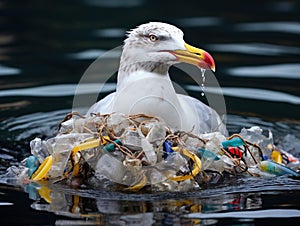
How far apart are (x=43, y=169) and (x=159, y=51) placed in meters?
1.02

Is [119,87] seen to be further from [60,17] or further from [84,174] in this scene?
[60,17]

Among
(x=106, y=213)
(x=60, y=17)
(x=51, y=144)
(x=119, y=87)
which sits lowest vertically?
(x=106, y=213)

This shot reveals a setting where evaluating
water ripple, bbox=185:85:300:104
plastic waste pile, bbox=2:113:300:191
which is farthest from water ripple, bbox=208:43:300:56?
plastic waste pile, bbox=2:113:300:191

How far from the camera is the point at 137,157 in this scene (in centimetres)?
484

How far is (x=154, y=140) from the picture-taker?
493cm

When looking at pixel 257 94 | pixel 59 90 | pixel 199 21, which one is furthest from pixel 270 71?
pixel 199 21

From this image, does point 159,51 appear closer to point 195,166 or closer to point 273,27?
point 195,166

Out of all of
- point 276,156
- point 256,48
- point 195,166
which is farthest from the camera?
point 256,48

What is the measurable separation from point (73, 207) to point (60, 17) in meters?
6.92

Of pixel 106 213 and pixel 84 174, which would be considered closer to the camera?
pixel 106 213

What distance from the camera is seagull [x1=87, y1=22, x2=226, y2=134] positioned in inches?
208

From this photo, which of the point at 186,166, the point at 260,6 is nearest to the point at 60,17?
the point at 260,6

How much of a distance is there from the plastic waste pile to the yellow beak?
16.6 inches

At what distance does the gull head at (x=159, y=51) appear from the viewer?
17.2 feet
